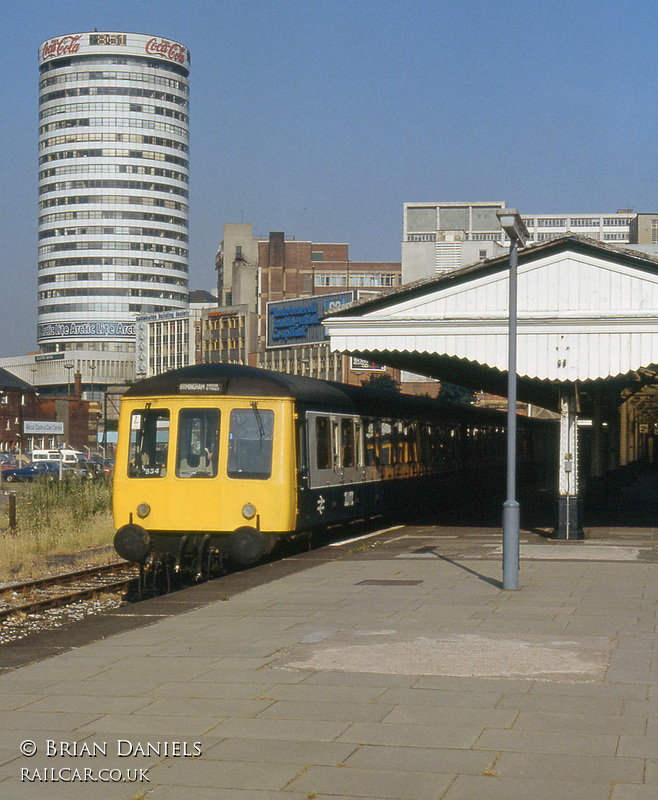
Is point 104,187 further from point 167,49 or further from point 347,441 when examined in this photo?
point 347,441

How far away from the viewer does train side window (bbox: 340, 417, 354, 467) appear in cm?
1911

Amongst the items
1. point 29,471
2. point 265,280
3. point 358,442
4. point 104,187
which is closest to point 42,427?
point 29,471

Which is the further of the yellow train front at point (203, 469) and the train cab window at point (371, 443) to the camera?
the train cab window at point (371, 443)

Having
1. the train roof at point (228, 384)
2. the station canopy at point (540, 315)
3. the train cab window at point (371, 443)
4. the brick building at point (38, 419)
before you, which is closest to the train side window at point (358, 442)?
the train cab window at point (371, 443)

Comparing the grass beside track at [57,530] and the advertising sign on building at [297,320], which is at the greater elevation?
the advertising sign on building at [297,320]

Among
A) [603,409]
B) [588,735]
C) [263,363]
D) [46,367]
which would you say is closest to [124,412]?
[588,735]

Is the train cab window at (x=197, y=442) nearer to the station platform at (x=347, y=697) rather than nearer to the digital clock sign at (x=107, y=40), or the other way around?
the station platform at (x=347, y=697)

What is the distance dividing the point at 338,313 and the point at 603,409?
49.6 feet

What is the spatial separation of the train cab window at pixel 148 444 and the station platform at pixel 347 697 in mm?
3037

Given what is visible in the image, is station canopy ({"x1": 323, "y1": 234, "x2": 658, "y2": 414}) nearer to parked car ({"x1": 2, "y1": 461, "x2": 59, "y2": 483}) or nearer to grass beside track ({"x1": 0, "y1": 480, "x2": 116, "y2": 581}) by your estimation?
grass beside track ({"x1": 0, "y1": 480, "x2": 116, "y2": 581})

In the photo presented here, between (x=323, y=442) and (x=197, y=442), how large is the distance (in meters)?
2.79

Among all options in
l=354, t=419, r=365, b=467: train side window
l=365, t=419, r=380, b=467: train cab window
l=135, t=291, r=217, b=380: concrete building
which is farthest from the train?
l=135, t=291, r=217, b=380: concrete building

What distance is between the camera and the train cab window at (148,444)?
52.0 ft

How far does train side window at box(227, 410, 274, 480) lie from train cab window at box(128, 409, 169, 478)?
1009 millimetres
